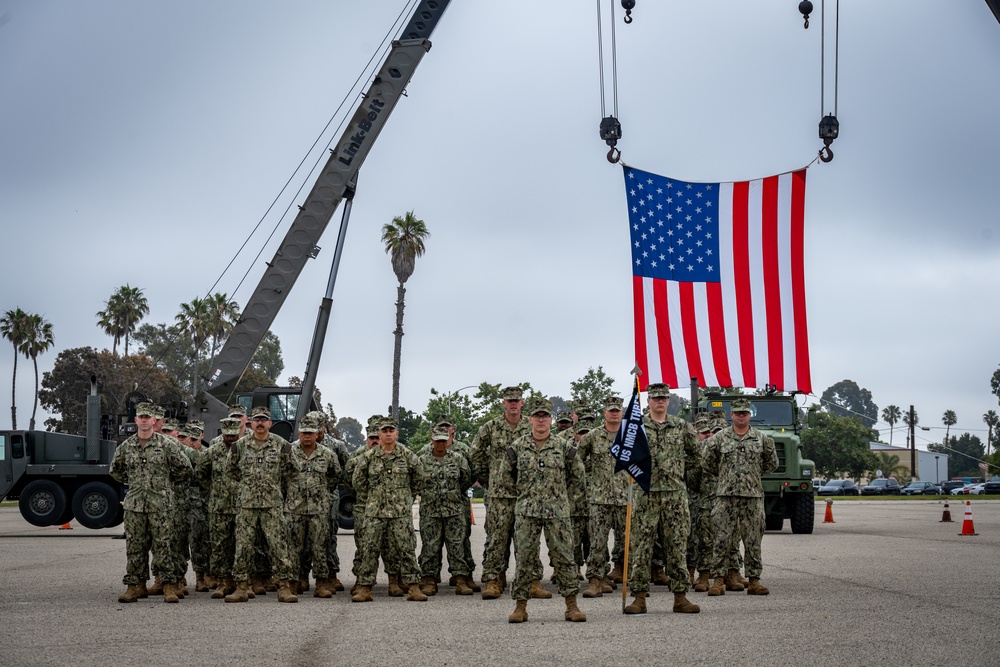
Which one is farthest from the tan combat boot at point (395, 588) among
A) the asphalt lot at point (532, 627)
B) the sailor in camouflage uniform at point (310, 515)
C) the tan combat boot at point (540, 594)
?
the tan combat boot at point (540, 594)

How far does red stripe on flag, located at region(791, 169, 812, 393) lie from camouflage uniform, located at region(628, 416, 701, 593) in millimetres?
11117

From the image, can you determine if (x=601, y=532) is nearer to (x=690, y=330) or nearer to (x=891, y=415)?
(x=690, y=330)

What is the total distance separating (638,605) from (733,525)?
7.17ft

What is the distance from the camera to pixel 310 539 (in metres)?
11.6

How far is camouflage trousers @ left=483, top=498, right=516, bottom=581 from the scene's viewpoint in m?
11.0

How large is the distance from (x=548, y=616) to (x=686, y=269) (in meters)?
11.9

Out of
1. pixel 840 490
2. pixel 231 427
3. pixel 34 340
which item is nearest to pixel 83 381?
pixel 34 340

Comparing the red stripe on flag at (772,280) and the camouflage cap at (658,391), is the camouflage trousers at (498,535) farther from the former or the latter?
the red stripe on flag at (772,280)

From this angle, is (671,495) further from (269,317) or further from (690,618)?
(269,317)

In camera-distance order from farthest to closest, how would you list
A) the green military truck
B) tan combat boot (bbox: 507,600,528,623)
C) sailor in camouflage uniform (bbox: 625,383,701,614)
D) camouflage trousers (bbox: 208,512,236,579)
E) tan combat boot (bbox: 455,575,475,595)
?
the green military truck, tan combat boot (bbox: 455,575,475,595), camouflage trousers (bbox: 208,512,236,579), sailor in camouflage uniform (bbox: 625,383,701,614), tan combat boot (bbox: 507,600,528,623)

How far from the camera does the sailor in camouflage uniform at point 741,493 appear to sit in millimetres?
11586

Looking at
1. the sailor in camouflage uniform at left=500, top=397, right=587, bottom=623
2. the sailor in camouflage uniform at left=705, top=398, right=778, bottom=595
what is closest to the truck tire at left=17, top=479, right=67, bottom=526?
the sailor in camouflage uniform at left=500, top=397, right=587, bottom=623

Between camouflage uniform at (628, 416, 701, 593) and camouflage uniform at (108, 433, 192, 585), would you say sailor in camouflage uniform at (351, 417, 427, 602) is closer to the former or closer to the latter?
camouflage uniform at (108, 433, 192, 585)

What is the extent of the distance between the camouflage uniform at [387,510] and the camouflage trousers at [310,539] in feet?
1.57
